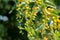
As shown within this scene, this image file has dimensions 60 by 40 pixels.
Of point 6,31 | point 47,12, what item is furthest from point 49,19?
point 6,31

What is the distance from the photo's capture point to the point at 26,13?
60.2 inches

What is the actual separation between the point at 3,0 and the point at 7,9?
0.46 feet

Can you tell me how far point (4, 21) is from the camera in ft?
11.3

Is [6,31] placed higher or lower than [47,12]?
lower

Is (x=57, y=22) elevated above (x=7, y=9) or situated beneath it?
elevated above

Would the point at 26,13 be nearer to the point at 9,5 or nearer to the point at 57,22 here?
the point at 57,22

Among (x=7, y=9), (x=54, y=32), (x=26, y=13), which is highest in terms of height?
(x=26, y=13)

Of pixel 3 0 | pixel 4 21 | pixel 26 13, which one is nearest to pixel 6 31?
pixel 4 21

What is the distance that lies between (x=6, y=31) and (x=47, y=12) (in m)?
1.85

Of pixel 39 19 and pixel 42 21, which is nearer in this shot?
pixel 42 21

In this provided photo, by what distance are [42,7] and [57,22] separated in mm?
141

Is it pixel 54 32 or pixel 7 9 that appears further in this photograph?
pixel 7 9

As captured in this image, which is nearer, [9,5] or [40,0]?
[40,0]

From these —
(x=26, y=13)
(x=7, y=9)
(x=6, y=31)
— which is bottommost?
(x=6, y=31)
